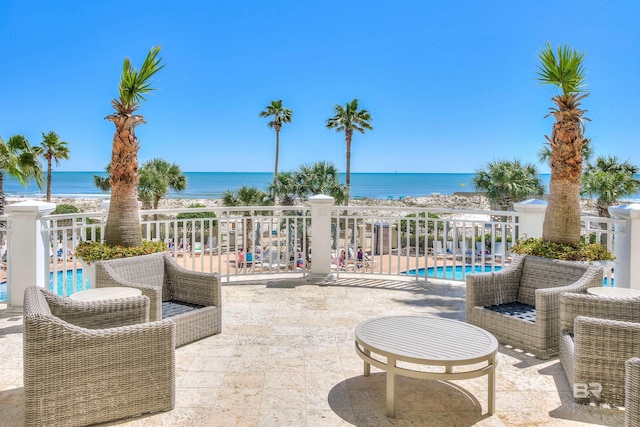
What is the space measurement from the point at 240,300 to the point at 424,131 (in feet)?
151

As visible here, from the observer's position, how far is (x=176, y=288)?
355cm

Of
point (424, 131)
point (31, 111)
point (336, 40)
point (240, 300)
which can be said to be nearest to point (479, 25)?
point (336, 40)

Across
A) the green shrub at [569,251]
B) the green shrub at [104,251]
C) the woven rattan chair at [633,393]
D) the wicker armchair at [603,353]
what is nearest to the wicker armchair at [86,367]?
the green shrub at [104,251]

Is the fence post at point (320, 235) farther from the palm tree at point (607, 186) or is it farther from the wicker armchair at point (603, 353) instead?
the palm tree at point (607, 186)

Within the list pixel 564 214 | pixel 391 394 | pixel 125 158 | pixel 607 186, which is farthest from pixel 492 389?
pixel 607 186

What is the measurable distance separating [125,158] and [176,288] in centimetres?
146

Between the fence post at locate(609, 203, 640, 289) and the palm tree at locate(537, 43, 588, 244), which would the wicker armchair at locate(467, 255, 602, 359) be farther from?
the fence post at locate(609, 203, 640, 289)

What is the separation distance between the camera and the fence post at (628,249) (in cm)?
392

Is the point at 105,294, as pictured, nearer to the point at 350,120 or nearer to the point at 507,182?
the point at 350,120

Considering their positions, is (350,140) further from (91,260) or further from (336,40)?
(91,260)

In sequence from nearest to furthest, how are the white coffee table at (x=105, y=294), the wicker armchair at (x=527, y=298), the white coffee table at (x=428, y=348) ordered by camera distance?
1. the white coffee table at (x=428, y=348)
2. the white coffee table at (x=105, y=294)
3. the wicker armchair at (x=527, y=298)

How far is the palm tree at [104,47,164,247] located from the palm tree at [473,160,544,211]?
18.4 meters

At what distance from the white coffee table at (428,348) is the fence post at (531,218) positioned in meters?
2.61

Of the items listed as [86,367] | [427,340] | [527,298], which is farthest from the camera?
[527,298]
